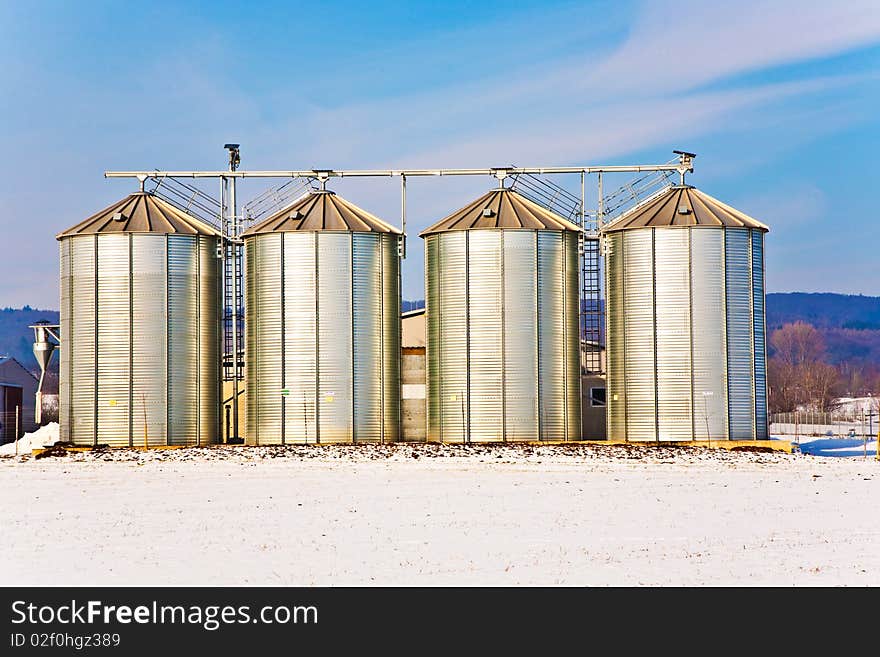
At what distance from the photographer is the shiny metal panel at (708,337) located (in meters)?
57.6

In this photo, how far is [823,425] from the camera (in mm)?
111938

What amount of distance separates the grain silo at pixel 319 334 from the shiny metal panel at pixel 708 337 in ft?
45.2

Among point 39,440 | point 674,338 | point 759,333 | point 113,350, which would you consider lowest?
point 39,440

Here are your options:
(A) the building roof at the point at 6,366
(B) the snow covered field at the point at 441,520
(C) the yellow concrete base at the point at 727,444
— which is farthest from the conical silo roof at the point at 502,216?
(A) the building roof at the point at 6,366

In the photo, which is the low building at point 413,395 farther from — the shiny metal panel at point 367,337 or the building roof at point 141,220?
the building roof at point 141,220

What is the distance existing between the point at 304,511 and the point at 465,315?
2709 centimetres

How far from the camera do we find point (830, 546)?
2750cm

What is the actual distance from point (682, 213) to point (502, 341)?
9.91 metres

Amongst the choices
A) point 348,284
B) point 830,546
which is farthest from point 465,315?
point 830,546

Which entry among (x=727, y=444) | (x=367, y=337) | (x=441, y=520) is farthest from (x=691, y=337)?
(x=441, y=520)

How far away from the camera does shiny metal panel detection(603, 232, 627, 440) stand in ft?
195

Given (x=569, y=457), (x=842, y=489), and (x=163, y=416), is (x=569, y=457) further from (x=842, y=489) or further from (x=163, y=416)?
(x=163, y=416)

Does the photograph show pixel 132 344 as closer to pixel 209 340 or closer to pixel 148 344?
pixel 148 344

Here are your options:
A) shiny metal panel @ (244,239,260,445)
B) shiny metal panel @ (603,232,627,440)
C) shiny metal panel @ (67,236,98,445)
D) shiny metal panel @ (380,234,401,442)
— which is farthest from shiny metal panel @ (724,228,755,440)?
shiny metal panel @ (67,236,98,445)
